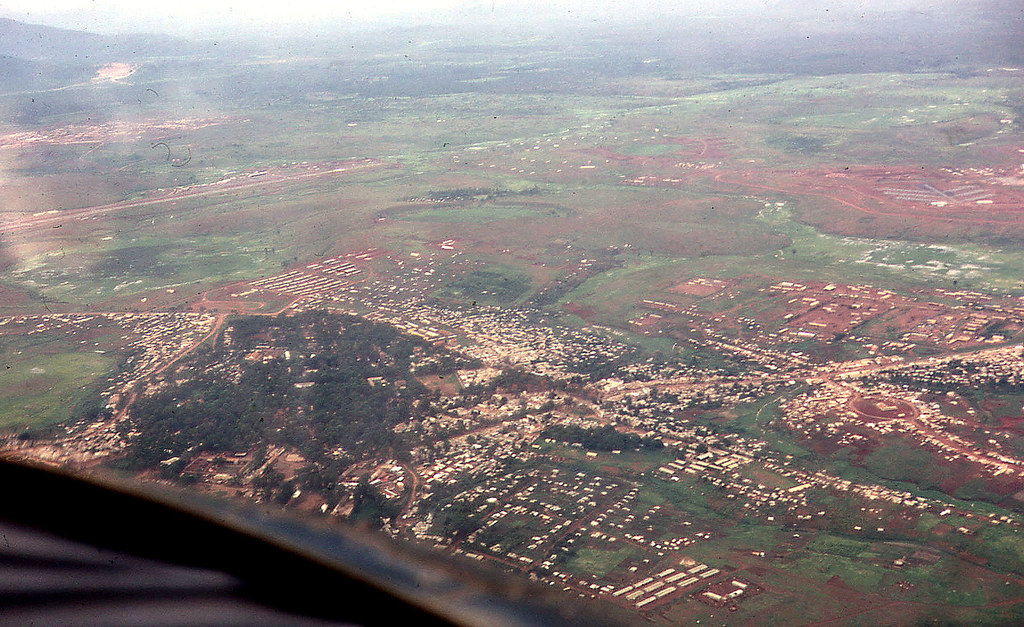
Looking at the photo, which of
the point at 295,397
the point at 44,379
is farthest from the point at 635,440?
the point at 44,379

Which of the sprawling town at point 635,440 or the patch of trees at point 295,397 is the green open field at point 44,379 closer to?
the sprawling town at point 635,440

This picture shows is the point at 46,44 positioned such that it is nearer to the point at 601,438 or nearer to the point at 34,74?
the point at 34,74

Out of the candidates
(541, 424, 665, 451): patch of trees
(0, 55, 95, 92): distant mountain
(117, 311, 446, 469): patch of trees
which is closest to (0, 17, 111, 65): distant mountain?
(0, 55, 95, 92): distant mountain

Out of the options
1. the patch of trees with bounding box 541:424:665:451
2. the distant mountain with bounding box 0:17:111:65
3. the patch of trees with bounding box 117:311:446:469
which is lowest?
the patch of trees with bounding box 541:424:665:451

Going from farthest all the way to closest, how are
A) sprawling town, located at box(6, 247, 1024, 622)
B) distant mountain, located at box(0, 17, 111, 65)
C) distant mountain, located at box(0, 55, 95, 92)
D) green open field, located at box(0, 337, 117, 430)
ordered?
distant mountain, located at box(0, 17, 111, 65), distant mountain, located at box(0, 55, 95, 92), green open field, located at box(0, 337, 117, 430), sprawling town, located at box(6, 247, 1024, 622)

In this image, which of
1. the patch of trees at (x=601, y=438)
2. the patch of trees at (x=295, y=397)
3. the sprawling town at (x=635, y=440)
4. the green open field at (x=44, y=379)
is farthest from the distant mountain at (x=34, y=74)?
the patch of trees at (x=601, y=438)

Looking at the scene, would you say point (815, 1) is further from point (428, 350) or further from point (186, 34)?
point (428, 350)

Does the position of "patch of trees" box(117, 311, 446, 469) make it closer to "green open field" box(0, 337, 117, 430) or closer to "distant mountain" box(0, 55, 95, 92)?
"green open field" box(0, 337, 117, 430)

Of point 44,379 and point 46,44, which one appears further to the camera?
point 46,44

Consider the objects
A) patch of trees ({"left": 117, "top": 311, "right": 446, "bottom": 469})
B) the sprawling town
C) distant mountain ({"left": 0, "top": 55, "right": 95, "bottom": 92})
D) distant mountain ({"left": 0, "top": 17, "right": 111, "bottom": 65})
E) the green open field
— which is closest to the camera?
the sprawling town

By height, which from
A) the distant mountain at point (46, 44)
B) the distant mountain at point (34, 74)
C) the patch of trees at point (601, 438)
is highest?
the distant mountain at point (46, 44)
